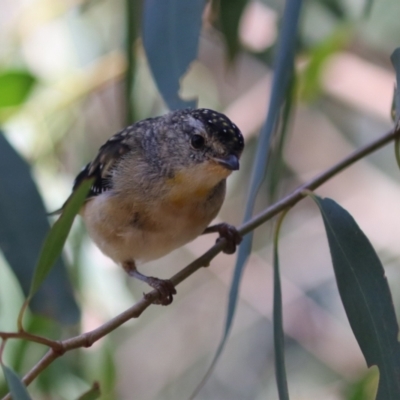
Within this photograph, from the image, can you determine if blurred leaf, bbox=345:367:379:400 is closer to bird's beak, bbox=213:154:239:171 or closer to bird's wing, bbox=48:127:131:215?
bird's beak, bbox=213:154:239:171

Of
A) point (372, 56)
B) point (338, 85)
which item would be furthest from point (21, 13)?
point (372, 56)

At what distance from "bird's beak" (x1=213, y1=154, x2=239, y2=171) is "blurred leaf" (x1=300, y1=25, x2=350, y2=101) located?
1208 mm

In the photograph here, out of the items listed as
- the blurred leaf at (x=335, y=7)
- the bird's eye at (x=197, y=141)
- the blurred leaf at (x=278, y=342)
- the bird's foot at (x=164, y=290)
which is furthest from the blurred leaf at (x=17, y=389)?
the blurred leaf at (x=335, y=7)

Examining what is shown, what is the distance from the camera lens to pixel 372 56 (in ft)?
15.6

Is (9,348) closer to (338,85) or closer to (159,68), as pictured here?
(159,68)

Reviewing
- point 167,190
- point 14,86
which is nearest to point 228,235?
point 167,190

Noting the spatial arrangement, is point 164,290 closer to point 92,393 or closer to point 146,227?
point 146,227

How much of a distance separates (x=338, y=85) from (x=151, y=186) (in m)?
2.34

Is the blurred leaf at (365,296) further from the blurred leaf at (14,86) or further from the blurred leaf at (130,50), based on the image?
the blurred leaf at (14,86)

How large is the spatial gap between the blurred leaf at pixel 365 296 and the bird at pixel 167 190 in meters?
0.42

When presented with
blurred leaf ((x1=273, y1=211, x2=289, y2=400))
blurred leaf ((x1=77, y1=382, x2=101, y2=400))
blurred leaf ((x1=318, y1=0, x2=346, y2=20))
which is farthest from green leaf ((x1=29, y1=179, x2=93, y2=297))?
blurred leaf ((x1=318, y1=0, x2=346, y2=20))

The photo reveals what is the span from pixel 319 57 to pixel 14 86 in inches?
52.9

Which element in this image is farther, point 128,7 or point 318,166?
point 318,166

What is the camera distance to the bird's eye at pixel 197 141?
91.7 inches
